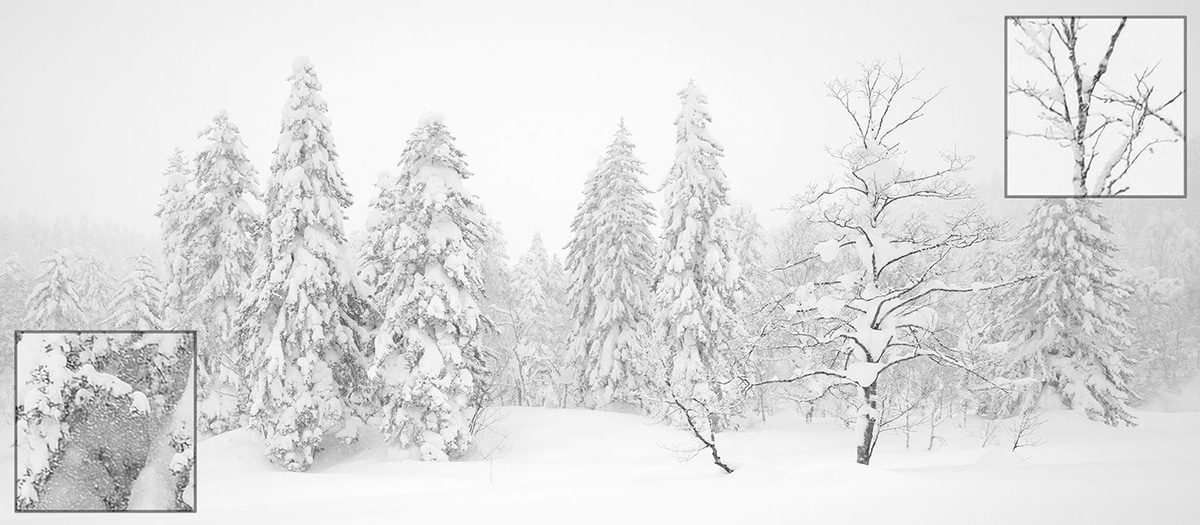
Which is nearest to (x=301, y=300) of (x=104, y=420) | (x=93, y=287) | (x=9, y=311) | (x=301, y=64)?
(x=301, y=64)

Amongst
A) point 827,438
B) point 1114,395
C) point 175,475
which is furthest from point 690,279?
point 175,475

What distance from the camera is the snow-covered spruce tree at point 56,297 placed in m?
36.6

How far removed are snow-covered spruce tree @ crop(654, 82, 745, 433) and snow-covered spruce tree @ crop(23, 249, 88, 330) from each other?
34296 mm

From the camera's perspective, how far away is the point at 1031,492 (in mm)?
7031

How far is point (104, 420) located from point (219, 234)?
807 inches

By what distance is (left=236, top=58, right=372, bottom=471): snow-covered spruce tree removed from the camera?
20078 mm

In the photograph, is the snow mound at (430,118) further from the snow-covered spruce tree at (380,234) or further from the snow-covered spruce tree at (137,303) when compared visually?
the snow-covered spruce tree at (137,303)

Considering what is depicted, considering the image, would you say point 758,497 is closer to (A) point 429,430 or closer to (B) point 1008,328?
(A) point 429,430

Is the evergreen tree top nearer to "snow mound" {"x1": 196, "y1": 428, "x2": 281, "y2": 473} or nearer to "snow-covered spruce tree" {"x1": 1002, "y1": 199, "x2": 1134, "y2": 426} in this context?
"snow mound" {"x1": 196, "y1": 428, "x2": 281, "y2": 473}

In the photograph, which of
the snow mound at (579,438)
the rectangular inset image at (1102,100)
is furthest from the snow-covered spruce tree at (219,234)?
the rectangular inset image at (1102,100)

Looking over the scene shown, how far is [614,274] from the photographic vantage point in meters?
28.4

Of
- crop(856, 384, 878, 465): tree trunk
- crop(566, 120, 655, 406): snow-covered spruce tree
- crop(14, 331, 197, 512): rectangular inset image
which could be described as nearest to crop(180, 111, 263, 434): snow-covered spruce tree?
crop(566, 120, 655, 406): snow-covered spruce tree

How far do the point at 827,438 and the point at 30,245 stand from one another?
423 feet

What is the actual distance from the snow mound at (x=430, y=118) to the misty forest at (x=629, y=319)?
0.09 m
